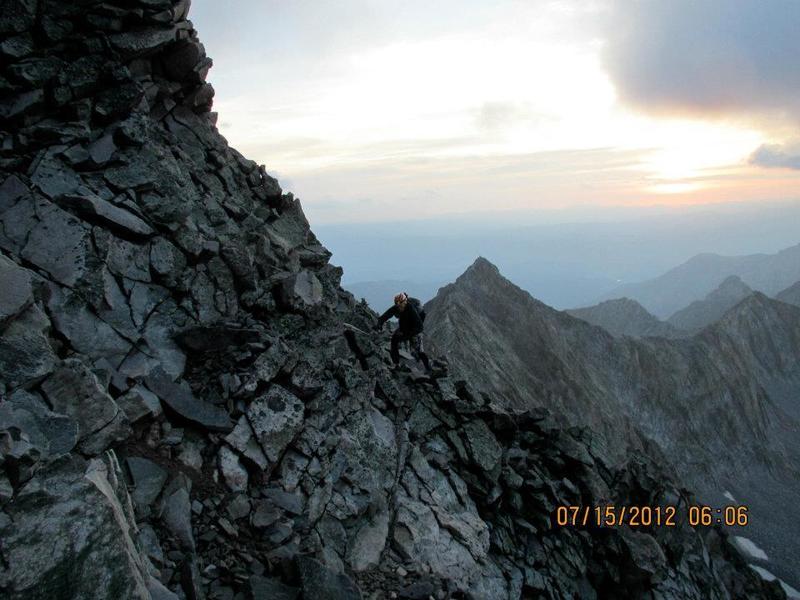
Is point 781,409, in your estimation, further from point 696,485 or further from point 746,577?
point 746,577

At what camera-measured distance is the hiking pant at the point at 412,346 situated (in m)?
22.9

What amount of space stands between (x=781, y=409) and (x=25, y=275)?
17196cm

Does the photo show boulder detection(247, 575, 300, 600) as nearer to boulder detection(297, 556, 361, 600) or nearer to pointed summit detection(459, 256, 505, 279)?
boulder detection(297, 556, 361, 600)

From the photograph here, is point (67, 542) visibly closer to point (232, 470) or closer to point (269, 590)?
point (269, 590)

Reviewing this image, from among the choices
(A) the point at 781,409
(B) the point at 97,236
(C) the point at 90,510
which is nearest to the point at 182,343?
(B) the point at 97,236

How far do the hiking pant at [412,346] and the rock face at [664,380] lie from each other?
35.1 metres

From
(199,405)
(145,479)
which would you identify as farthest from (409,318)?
(145,479)

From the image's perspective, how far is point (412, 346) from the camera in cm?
2389

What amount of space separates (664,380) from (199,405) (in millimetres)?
Answer: 125226

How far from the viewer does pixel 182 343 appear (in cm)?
1602

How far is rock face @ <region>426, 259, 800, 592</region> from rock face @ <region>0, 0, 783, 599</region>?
3700 cm

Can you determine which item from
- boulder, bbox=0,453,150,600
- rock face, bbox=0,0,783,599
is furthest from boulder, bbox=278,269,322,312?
boulder, bbox=0,453,150,600

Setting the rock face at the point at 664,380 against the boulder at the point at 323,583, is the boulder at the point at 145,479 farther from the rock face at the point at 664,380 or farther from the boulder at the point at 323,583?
the rock face at the point at 664,380

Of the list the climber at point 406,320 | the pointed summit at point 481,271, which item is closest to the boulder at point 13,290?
the climber at point 406,320
